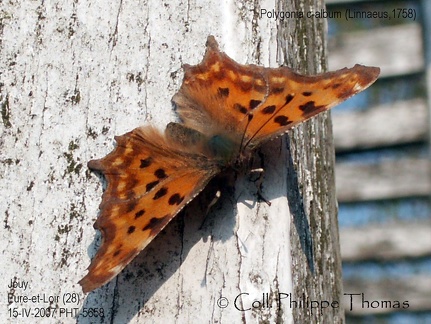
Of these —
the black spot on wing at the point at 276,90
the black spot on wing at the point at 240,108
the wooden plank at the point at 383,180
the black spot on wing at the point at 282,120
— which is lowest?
the black spot on wing at the point at 282,120

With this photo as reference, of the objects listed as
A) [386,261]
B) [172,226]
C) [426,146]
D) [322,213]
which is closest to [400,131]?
[426,146]

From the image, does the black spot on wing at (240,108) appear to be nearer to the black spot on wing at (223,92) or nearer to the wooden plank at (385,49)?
the black spot on wing at (223,92)

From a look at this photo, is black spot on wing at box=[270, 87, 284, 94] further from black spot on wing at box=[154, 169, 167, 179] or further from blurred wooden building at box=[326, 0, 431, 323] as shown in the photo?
blurred wooden building at box=[326, 0, 431, 323]

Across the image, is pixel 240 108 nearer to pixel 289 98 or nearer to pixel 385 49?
pixel 289 98

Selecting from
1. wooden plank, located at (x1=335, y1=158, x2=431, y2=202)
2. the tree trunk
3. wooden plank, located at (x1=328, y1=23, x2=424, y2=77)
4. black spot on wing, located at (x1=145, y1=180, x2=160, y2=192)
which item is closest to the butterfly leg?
the tree trunk

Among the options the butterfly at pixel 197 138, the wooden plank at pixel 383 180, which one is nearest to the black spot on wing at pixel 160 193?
the butterfly at pixel 197 138

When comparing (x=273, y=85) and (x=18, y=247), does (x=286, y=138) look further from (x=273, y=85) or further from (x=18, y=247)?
(x=18, y=247)
